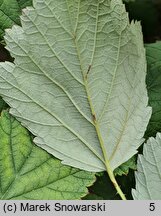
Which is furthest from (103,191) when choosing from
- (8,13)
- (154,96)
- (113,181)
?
(8,13)

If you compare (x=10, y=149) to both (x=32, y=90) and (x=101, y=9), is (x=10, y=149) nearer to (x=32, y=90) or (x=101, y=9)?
(x=32, y=90)

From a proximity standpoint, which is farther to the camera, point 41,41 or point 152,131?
point 152,131

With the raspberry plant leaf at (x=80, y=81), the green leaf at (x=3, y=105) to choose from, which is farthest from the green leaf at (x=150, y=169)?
the green leaf at (x=3, y=105)

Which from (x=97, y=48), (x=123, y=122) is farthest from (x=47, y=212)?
(x=97, y=48)

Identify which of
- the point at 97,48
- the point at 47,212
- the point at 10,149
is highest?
the point at 97,48

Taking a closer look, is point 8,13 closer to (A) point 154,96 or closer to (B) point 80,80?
(B) point 80,80

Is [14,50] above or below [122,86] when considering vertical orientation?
above

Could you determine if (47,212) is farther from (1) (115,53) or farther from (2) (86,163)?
(1) (115,53)

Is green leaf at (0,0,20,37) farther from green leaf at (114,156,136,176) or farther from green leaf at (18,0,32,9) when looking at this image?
green leaf at (114,156,136,176)
